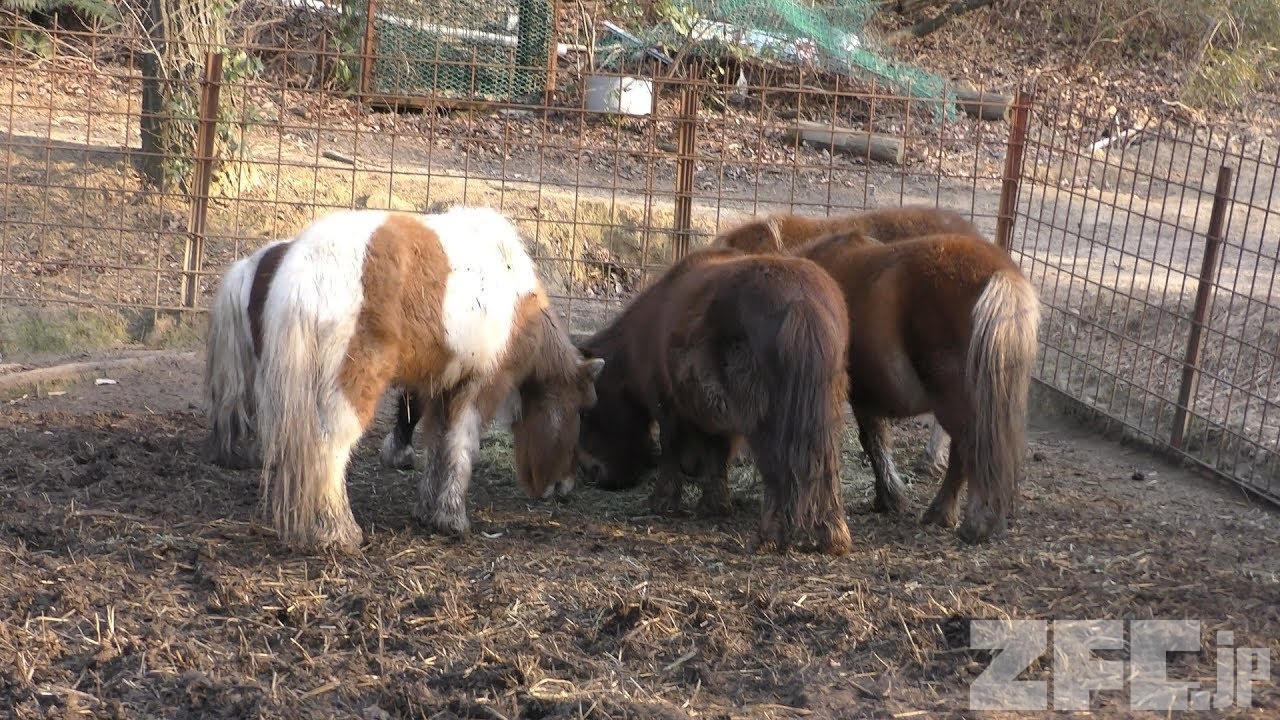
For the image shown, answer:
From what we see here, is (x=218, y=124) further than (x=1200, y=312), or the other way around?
(x=218, y=124)

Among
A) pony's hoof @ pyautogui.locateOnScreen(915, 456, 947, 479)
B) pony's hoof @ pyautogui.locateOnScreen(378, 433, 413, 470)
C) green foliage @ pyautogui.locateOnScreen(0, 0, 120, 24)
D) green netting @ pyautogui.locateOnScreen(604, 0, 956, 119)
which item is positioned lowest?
pony's hoof @ pyautogui.locateOnScreen(378, 433, 413, 470)

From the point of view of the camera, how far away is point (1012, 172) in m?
8.62

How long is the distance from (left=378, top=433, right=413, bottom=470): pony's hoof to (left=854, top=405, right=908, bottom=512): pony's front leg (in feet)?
7.82

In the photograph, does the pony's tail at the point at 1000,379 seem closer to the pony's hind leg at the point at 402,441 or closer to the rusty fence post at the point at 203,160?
the pony's hind leg at the point at 402,441

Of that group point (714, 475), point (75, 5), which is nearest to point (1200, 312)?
point (714, 475)

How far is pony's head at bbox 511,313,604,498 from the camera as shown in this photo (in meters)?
6.09

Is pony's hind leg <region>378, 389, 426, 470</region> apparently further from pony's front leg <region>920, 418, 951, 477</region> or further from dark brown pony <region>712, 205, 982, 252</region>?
pony's front leg <region>920, 418, 951, 477</region>

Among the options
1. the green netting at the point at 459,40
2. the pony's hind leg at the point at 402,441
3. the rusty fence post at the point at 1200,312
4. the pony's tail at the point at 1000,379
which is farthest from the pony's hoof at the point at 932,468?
the green netting at the point at 459,40

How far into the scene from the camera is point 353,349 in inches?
199

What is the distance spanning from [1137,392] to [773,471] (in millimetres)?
3856

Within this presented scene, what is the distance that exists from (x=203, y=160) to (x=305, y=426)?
13.5ft

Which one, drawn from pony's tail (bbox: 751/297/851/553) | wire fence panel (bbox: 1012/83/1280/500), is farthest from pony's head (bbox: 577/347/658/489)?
wire fence panel (bbox: 1012/83/1280/500)

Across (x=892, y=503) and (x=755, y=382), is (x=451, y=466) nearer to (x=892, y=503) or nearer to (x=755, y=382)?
(x=755, y=382)

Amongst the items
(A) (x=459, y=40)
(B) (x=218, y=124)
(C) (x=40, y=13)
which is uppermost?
(A) (x=459, y=40)
